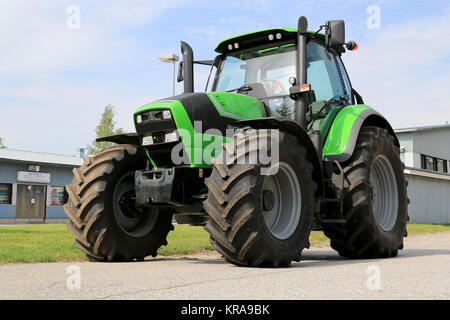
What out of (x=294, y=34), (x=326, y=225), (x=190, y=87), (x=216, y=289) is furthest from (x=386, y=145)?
(x=216, y=289)

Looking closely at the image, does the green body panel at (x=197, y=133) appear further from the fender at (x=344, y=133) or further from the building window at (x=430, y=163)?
the building window at (x=430, y=163)

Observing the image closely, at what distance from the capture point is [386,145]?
8344 millimetres

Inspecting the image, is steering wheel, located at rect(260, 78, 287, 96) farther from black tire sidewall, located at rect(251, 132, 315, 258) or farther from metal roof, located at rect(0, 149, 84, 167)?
metal roof, located at rect(0, 149, 84, 167)

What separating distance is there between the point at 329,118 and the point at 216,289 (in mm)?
4394

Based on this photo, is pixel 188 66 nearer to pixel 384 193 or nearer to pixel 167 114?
pixel 167 114

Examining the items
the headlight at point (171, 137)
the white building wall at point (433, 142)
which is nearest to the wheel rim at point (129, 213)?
the headlight at point (171, 137)

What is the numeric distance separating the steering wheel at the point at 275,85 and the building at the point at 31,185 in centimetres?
2532

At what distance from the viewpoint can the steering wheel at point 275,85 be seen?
Answer: 7629 millimetres

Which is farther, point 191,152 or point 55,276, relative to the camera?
point 191,152

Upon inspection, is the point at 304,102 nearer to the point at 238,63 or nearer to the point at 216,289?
the point at 238,63

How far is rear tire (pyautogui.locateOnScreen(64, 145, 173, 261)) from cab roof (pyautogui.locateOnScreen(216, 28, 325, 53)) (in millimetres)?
2236

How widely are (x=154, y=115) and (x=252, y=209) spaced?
1.93 metres

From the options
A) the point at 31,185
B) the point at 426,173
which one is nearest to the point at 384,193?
the point at 426,173

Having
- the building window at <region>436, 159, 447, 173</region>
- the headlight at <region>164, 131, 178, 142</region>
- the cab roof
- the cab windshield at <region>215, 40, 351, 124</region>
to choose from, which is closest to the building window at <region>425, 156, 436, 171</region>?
the building window at <region>436, 159, 447, 173</region>
